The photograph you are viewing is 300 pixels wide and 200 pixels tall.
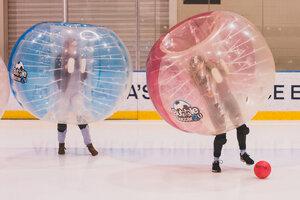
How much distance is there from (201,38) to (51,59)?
1078 mm

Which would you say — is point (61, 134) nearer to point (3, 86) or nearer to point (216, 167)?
point (3, 86)

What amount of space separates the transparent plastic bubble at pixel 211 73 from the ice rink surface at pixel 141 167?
1.48 ft

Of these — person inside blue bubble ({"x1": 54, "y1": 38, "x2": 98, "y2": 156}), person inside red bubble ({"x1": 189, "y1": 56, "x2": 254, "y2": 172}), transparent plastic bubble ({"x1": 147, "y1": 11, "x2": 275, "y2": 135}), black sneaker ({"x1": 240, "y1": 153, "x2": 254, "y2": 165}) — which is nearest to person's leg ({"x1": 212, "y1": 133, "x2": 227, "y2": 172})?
black sneaker ({"x1": 240, "y1": 153, "x2": 254, "y2": 165})

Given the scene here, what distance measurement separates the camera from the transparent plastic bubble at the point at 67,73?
128 inches

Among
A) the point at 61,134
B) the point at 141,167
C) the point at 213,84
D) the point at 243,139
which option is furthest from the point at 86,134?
the point at 213,84

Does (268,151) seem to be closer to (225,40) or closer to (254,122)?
(225,40)

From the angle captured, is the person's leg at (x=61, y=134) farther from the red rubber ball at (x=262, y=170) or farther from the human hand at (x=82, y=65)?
the red rubber ball at (x=262, y=170)

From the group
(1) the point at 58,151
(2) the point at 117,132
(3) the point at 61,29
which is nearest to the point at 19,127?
(2) the point at 117,132

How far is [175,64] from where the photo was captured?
3.03 meters

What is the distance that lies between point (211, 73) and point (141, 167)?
1141 millimetres

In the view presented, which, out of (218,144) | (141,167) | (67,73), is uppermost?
(67,73)

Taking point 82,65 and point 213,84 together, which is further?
point 82,65

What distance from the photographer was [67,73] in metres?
3.25

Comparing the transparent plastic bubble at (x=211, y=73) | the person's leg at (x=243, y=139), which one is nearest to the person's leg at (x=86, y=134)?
the transparent plastic bubble at (x=211, y=73)
